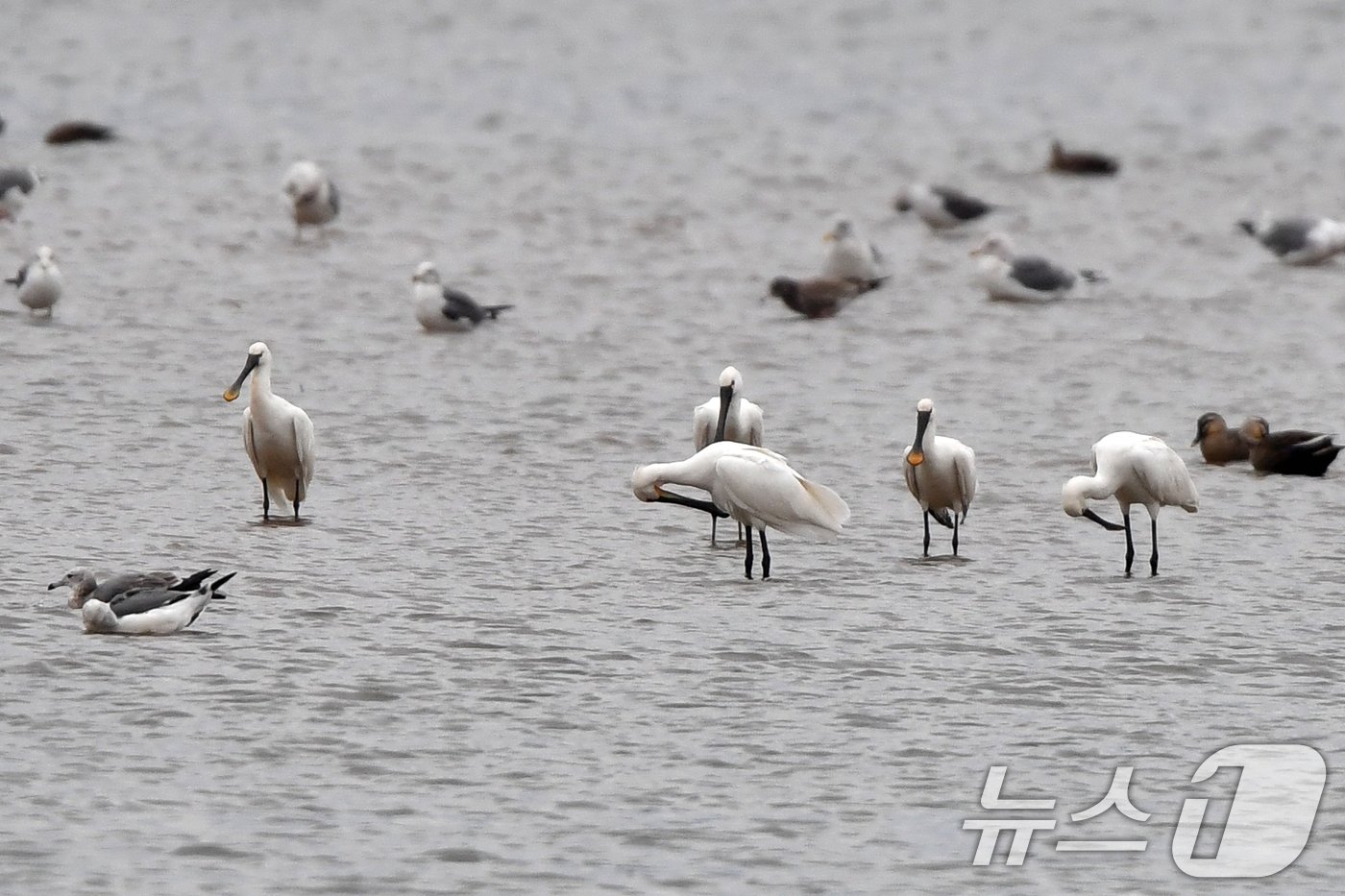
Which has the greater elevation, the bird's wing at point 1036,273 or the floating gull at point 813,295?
the bird's wing at point 1036,273

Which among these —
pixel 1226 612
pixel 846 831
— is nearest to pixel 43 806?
pixel 846 831

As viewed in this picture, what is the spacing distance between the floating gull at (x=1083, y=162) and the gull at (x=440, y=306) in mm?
13846

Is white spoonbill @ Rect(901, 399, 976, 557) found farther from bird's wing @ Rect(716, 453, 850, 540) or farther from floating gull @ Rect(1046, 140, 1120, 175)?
floating gull @ Rect(1046, 140, 1120, 175)

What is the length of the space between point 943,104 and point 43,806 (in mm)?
35423

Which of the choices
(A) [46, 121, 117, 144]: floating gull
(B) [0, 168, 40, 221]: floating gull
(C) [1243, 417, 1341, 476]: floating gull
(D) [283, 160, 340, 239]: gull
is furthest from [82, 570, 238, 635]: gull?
(A) [46, 121, 117, 144]: floating gull

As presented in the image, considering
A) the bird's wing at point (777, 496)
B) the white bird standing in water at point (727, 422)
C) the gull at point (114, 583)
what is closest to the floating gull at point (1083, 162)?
the white bird standing in water at point (727, 422)

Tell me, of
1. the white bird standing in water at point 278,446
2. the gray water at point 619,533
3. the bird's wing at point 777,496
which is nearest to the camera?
the gray water at point 619,533

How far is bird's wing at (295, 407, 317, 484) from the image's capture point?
14633 mm

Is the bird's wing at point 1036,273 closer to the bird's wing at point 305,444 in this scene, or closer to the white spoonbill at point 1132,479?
the white spoonbill at point 1132,479

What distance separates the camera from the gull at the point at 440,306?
21734mm

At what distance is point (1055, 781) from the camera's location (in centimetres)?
999

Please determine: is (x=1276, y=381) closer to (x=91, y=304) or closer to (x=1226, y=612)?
(x=1226, y=612)

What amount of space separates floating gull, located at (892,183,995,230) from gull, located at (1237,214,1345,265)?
3.45 metres

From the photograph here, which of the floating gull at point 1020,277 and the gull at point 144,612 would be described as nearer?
the gull at point 144,612
